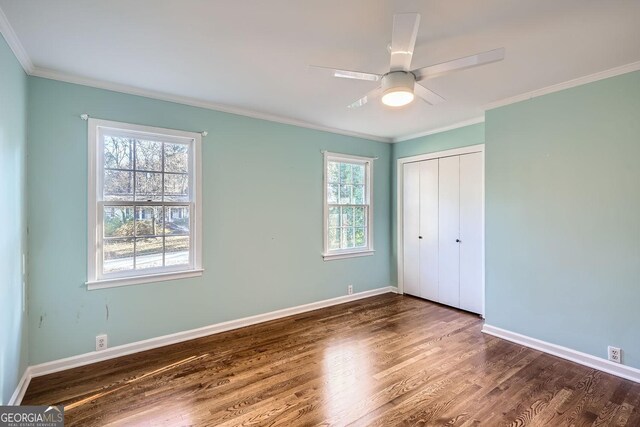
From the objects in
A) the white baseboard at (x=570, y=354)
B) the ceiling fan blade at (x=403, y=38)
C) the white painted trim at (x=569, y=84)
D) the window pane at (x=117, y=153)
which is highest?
the white painted trim at (x=569, y=84)

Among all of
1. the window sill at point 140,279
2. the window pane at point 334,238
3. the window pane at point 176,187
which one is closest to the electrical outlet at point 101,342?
the window sill at point 140,279

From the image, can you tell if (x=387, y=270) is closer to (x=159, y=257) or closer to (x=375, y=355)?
(x=375, y=355)

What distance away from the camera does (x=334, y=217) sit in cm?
439

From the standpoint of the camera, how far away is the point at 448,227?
4.21 meters

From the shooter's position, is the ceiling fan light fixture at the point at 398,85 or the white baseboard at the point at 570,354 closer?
the ceiling fan light fixture at the point at 398,85

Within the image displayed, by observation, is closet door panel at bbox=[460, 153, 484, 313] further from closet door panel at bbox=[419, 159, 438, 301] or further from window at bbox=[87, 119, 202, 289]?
window at bbox=[87, 119, 202, 289]

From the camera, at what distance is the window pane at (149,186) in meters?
2.90

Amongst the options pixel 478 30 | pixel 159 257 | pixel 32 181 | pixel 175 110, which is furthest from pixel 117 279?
pixel 478 30

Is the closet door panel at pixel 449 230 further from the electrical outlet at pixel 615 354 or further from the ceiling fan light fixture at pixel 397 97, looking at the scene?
the ceiling fan light fixture at pixel 397 97

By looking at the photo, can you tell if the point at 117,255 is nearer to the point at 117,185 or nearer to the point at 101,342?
the point at 117,185

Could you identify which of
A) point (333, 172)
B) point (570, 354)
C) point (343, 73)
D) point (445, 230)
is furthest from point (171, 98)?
point (570, 354)

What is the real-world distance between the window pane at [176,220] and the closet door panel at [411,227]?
3.18 meters

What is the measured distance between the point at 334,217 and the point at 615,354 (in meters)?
3.11

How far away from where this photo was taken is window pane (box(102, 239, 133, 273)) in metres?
2.77
